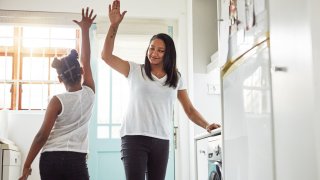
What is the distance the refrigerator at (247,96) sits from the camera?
1.31m

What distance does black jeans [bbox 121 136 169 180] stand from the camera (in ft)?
6.04

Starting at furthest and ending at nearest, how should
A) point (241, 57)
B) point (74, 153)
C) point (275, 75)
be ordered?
1. point (74, 153)
2. point (241, 57)
3. point (275, 75)

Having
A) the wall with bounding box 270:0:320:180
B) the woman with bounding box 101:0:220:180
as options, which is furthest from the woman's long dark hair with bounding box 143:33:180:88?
the wall with bounding box 270:0:320:180

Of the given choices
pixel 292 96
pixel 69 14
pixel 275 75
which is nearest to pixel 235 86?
pixel 275 75

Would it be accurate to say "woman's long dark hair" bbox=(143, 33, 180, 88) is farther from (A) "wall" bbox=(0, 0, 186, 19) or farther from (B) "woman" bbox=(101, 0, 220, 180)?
(A) "wall" bbox=(0, 0, 186, 19)

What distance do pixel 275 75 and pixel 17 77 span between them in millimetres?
4170

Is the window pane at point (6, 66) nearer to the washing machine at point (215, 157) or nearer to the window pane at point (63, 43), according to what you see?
the window pane at point (63, 43)

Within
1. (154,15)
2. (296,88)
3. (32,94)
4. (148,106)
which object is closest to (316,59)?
(296,88)

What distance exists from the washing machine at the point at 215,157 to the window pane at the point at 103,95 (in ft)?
5.55

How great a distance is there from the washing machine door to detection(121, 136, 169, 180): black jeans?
324 mm

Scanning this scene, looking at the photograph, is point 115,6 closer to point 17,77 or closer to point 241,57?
point 241,57

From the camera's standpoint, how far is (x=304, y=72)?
3.40ft

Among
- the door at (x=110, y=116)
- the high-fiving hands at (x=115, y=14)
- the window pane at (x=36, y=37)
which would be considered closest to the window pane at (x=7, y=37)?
the window pane at (x=36, y=37)

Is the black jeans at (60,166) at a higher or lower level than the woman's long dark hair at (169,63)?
lower
